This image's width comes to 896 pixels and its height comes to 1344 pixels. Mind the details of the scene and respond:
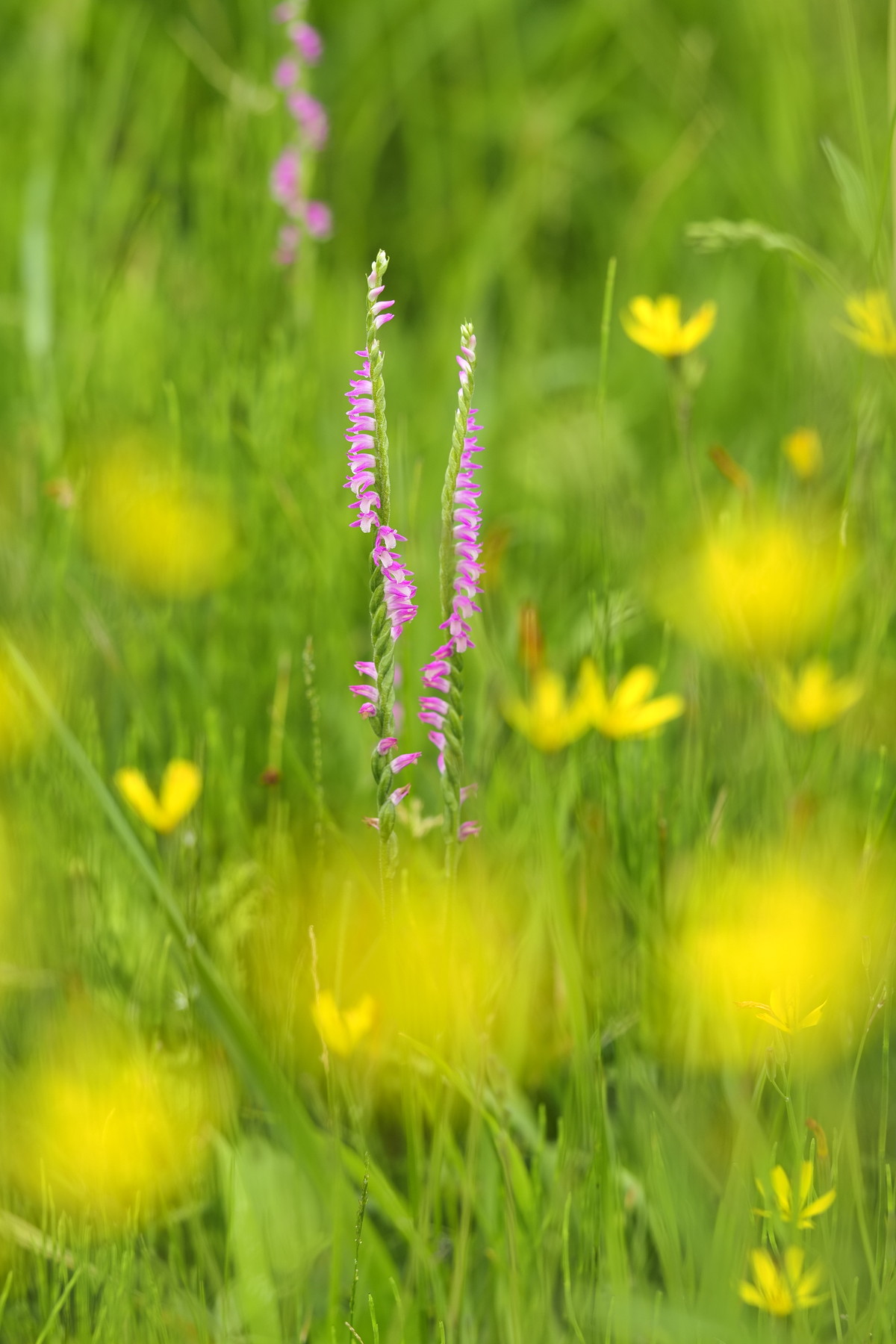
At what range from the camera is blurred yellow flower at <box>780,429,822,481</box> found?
1.24 m

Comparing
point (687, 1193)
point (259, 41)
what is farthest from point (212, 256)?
point (687, 1193)

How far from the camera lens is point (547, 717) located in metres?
0.88

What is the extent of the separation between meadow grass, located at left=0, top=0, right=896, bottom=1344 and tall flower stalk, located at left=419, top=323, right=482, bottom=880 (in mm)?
43

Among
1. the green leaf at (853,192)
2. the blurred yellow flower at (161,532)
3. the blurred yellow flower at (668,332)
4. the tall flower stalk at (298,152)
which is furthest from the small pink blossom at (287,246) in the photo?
the green leaf at (853,192)

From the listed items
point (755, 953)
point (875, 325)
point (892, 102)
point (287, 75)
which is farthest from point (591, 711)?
point (287, 75)

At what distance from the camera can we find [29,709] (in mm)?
1115

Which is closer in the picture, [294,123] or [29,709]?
[29,709]

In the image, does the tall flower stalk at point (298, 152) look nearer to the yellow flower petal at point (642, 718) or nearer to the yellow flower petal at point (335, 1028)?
the yellow flower petal at point (642, 718)

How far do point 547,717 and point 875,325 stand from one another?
0.44m

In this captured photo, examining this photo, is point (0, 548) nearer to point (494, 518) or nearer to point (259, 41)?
point (494, 518)

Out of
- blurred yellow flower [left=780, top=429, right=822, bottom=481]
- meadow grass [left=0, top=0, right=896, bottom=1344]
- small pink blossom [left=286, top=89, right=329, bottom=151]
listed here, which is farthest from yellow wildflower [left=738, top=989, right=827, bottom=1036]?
small pink blossom [left=286, top=89, right=329, bottom=151]

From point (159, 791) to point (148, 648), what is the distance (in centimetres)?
20

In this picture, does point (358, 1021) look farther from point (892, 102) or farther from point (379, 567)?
point (892, 102)

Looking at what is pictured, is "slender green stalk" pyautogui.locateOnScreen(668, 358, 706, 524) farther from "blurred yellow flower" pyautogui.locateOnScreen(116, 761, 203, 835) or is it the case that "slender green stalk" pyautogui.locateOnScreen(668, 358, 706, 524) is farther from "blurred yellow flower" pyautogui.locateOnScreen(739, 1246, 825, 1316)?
→ "blurred yellow flower" pyautogui.locateOnScreen(739, 1246, 825, 1316)
